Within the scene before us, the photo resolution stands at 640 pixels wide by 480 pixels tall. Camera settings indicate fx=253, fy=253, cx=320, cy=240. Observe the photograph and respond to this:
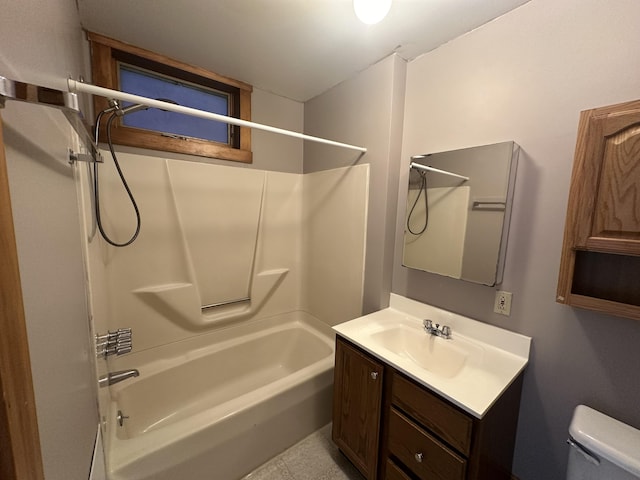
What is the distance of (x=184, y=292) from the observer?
1.87m

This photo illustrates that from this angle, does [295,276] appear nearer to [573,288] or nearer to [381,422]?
[381,422]

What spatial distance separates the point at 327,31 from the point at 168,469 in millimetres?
Answer: 2374

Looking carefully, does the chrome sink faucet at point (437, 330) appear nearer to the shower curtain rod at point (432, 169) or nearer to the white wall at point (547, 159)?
the white wall at point (547, 159)

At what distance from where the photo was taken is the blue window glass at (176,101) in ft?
5.62

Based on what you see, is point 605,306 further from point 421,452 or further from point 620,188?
point 421,452

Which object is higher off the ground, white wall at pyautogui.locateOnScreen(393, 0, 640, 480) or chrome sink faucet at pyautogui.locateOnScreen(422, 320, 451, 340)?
white wall at pyautogui.locateOnScreen(393, 0, 640, 480)

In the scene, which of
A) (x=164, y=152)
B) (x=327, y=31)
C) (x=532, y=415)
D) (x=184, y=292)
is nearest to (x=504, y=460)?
(x=532, y=415)

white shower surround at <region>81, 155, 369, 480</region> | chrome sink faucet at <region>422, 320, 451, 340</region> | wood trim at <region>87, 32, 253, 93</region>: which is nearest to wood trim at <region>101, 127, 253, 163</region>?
white shower surround at <region>81, 155, 369, 480</region>

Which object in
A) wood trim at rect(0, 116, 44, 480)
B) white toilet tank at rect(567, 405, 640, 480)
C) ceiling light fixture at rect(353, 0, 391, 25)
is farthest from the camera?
ceiling light fixture at rect(353, 0, 391, 25)

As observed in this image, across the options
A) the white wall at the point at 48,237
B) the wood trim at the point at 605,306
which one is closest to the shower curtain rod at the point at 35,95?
the white wall at the point at 48,237

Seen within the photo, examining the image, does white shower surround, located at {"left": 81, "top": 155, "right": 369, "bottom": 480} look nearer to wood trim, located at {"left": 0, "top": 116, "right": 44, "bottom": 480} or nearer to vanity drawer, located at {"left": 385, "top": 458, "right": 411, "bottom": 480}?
vanity drawer, located at {"left": 385, "top": 458, "right": 411, "bottom": 480}

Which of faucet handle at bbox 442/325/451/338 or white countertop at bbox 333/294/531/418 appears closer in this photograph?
white countertop at bbox 333/294/531/418

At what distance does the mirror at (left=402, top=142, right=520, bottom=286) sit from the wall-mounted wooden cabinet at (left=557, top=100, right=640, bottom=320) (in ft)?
1.01

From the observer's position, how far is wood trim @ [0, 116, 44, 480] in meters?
0.26
